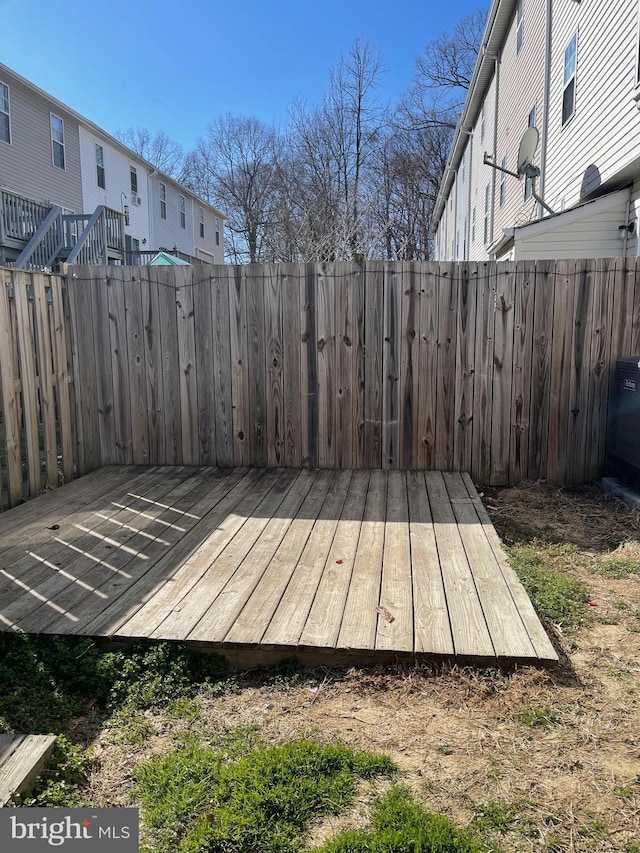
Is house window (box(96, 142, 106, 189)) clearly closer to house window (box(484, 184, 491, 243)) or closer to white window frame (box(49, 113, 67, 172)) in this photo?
white window frame (box(49, 113, 67, 172))

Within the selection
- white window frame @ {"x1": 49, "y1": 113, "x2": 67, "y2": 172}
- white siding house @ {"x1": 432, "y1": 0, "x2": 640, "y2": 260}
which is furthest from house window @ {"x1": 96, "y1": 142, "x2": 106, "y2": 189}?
white siding house @ {"x1": 432, "y1": 0, "x2": 640, "y2": 260}

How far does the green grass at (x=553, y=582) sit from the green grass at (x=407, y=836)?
4.50ft

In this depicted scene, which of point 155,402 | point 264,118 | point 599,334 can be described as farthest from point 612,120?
point 264,118

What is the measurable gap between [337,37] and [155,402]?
2050cm

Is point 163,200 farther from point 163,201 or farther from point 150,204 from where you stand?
point 150,204

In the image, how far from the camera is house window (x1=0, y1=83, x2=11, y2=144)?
13.3 metres

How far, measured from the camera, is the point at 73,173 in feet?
53.9

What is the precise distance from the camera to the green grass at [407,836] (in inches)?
59.4

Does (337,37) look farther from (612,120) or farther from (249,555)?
(249,555)

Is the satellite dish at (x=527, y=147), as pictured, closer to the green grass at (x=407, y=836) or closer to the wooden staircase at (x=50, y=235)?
the wooden staircase at (x=50, y=235)

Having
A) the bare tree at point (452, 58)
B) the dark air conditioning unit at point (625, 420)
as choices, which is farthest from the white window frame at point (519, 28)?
the bare tree at point (452, 58)

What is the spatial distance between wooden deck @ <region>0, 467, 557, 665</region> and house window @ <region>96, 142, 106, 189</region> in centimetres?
1553

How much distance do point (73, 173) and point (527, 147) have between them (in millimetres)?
11796

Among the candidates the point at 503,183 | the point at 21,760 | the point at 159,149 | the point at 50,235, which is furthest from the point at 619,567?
the point at 159,149
